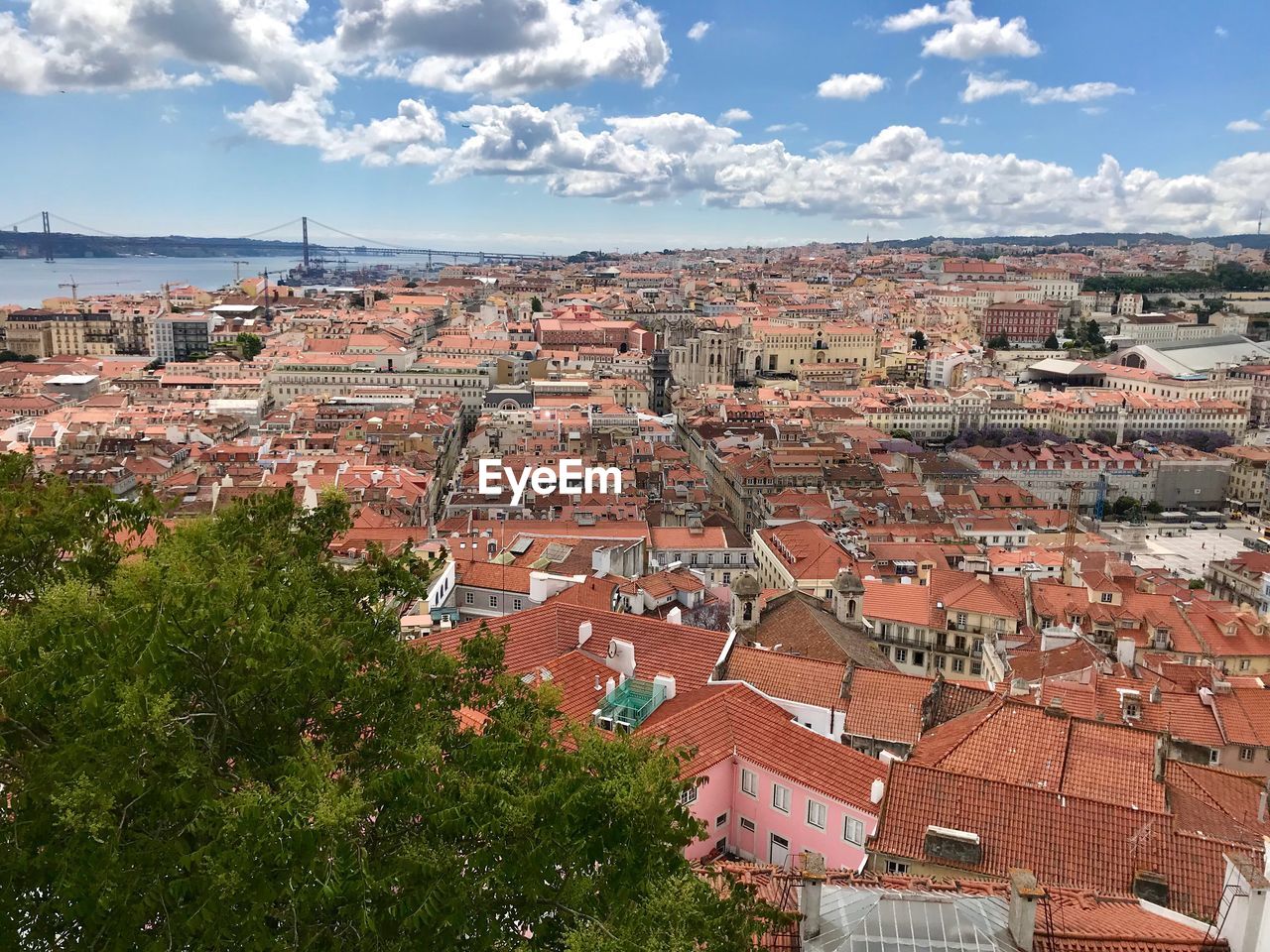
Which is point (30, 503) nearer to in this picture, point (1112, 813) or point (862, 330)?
point (1112, 813)

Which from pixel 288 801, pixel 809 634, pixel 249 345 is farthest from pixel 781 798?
pixel 249 345

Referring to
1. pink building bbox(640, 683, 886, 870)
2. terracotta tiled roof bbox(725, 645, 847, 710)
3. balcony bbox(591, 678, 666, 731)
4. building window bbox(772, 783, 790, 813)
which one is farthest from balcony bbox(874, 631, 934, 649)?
building window bbox(772, 783, 790, 813)

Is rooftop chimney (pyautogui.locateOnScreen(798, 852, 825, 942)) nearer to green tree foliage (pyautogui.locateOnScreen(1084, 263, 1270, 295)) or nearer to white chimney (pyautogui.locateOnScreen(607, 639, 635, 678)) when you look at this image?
white chimney (pyautogui.locateOnScreen(607, 639, 635, 678))

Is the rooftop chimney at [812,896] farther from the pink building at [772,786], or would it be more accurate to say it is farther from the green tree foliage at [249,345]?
the green tree foliage at [249,345]

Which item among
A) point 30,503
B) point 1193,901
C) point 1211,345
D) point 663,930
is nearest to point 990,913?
point 663,930

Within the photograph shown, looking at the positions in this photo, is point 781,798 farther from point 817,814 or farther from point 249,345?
point 249,345
